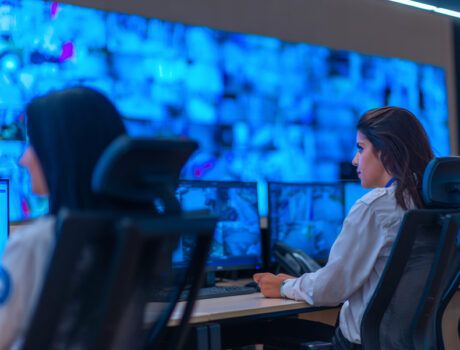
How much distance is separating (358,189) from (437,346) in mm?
1411

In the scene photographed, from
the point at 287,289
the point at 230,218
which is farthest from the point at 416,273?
the point at 230,218

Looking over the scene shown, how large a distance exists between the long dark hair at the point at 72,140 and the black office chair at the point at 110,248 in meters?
0.14

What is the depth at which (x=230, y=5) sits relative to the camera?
4.24 meters

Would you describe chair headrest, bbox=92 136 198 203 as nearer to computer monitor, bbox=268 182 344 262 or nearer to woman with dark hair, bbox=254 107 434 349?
woman with dark hair, bbox=254 107 434 349

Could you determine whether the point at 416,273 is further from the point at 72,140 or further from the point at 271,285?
the point at 72,140

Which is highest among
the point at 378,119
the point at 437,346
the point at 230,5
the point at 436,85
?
the point at 230,5

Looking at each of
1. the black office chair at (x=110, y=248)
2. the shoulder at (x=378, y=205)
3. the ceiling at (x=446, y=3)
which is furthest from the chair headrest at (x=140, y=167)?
the ceiling at (x=446, y=3)

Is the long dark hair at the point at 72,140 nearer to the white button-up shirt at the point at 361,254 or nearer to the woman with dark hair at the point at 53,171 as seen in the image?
the woman with dark hair at the point at 53,171

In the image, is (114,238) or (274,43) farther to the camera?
(274,43)

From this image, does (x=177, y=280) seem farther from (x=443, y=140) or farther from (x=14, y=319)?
(x=443, y=140)

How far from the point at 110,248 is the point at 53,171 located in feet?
0.86

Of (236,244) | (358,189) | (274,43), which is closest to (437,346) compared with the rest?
(236,244)

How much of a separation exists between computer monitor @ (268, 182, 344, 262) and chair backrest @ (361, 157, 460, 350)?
1144 millimetres

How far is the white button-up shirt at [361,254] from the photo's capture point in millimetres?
2102
